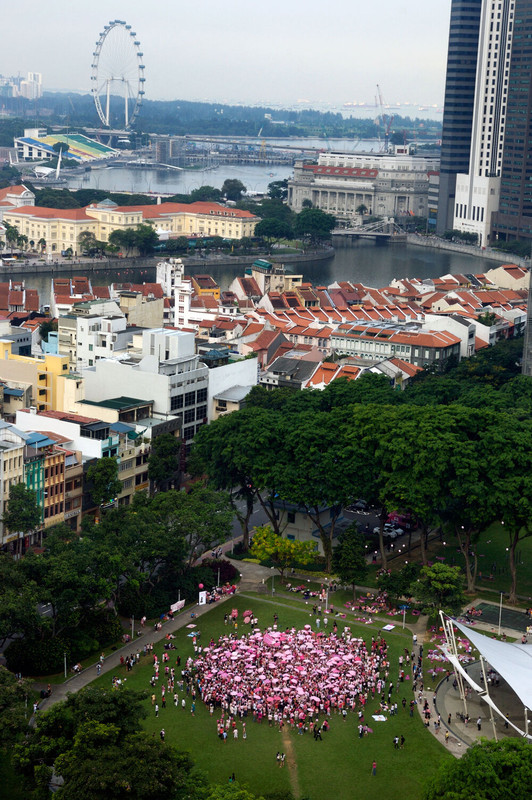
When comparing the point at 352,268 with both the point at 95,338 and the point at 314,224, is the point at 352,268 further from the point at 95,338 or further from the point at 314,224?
the point at 95,338

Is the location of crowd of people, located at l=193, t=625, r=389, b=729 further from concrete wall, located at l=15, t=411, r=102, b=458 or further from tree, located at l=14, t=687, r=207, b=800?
concrete wall, located at l=15, t=411, r=102, b=458

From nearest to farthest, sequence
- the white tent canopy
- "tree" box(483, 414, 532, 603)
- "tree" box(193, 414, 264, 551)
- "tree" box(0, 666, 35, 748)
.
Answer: "tree" box(0, 666, 35, 748)
the white tent canopy
"tree" box(483, 414, 532, 603)
"tree" box(193, 414, 264, 551)

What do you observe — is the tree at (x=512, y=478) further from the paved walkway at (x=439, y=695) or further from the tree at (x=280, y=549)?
the tree at (x=280, y=549)

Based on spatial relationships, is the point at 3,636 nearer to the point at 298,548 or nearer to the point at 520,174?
the point at 298,548

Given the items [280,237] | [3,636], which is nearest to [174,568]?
[3,636]

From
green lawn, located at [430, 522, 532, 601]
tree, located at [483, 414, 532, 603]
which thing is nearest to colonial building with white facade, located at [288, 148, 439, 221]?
green lawn, located at [430, 522, 532, 601]

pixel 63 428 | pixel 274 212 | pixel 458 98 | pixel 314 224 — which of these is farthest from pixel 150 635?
pixel 458 98
